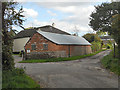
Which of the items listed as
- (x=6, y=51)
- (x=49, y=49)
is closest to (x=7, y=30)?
(x=6, y=51)

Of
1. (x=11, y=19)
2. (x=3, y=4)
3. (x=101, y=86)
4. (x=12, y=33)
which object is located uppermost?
(x=3, y=4)

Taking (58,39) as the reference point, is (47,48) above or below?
below

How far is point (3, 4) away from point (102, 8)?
1641cm

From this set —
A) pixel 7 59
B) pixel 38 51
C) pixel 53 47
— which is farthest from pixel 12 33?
pixel 38 51

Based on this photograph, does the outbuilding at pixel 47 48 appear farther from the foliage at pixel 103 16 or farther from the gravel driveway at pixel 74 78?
the gravel driveway at pixel 74 78

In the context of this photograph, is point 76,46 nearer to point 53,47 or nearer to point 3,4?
point 53,47

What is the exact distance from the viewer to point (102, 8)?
64.5 feet

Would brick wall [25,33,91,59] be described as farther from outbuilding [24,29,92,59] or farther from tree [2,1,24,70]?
tree [2,1,24,70]

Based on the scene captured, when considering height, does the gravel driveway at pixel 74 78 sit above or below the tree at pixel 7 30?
below

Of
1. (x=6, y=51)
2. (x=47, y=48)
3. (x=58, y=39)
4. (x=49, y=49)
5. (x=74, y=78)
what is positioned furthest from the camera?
(x=58, y=39)

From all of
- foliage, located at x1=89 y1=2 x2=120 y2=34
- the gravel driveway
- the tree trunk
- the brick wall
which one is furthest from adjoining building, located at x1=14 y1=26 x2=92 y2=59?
the tree trunk

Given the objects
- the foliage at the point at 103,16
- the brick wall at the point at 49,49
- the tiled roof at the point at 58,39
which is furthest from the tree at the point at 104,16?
the brick wall at the point at 49,49

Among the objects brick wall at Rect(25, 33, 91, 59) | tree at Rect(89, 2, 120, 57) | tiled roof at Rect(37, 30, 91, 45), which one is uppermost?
tree at Rect(89, 2, 120, 57)

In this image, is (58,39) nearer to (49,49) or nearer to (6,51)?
(49,49)
